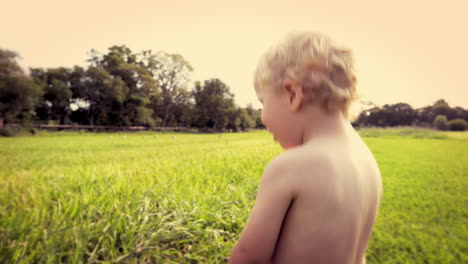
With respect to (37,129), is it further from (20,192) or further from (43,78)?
(20,192)

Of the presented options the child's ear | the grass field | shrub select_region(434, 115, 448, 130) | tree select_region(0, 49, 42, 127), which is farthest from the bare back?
shrub select_region(434, 115, 448, 130)

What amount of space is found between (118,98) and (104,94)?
448 millimetres

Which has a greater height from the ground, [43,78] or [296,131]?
[43,78]

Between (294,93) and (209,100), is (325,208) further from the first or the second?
(209,100)

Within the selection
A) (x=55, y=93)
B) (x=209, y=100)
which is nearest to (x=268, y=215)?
(x=55, y=93)

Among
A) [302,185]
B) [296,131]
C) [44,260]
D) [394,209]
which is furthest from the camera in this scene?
[394,209]

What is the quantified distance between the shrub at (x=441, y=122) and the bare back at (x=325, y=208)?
10.6 metres

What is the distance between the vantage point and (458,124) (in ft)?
28.5

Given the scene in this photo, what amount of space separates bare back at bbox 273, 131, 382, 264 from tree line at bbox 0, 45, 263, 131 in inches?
140

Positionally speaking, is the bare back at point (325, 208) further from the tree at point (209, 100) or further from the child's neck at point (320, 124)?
the tree at point (209, 100)

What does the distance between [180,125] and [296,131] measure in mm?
15117

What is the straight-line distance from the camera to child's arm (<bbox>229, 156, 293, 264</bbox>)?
2.35ft

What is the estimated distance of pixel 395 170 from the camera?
5301mm

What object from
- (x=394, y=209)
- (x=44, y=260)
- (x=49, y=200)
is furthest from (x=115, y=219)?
(x=394, y=209)
